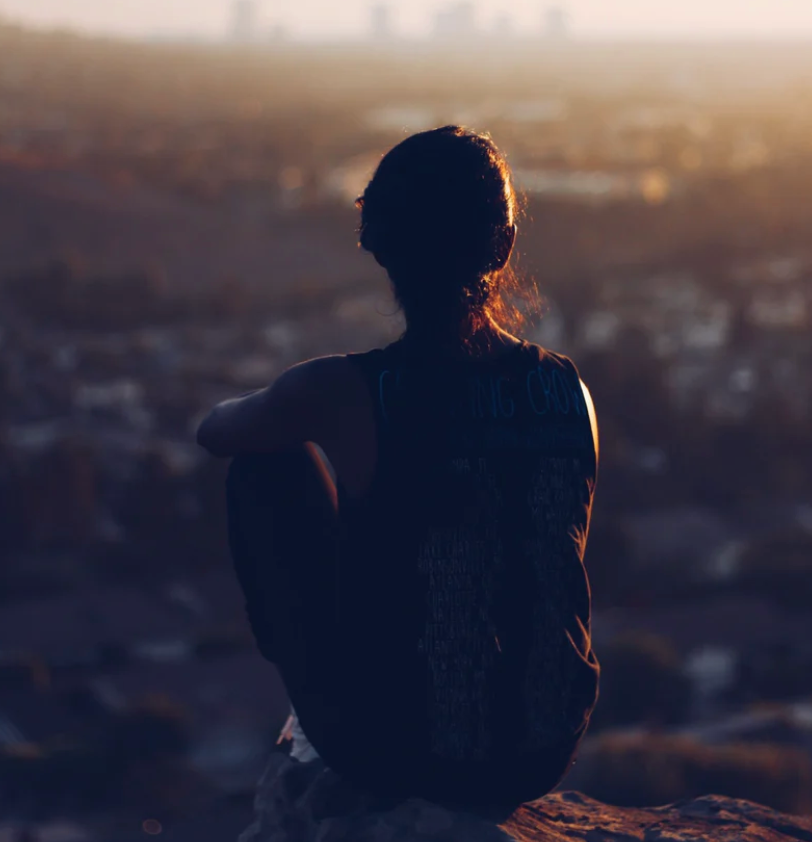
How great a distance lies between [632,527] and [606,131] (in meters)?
54.1

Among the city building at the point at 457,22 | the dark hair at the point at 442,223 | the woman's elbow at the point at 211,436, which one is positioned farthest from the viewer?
the city building at the point at 457,22

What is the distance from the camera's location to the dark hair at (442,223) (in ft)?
6.41

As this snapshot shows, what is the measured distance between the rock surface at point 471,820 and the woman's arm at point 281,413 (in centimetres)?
60

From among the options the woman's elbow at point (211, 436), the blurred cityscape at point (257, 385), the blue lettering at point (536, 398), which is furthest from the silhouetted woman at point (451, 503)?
the blurred cityscape at point (257, 385)

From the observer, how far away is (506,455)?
201 cm

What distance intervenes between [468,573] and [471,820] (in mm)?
448

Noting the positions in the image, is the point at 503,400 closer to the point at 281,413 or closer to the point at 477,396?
the point at 477,396

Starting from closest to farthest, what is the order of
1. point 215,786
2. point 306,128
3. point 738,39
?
point 215,786, point 306,128, point 738,39

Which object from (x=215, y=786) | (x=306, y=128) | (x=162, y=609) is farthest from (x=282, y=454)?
(x=306, y=128)

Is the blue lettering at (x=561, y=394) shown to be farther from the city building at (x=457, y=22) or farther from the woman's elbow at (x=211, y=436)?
the city building at (x=457, y=22)

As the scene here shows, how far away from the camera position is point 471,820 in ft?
7.11

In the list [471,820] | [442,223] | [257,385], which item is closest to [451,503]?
[442,223]

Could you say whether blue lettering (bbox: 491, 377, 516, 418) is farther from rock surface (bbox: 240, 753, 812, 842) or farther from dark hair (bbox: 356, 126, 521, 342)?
rock surface (bbox: 240, 753, 812, 842)

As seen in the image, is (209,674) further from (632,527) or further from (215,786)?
(632,527)
